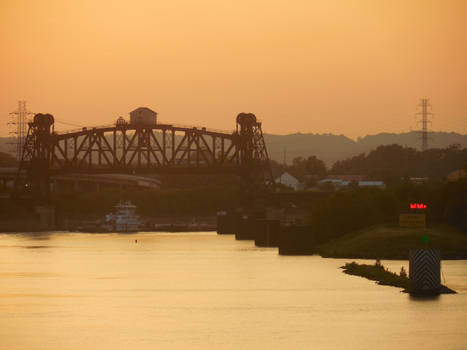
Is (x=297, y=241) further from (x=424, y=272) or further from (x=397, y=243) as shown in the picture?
(x=424, y=272)

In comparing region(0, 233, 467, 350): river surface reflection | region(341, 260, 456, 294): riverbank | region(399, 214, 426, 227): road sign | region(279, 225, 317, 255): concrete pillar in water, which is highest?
region(399, 214, 426, 227): road sign

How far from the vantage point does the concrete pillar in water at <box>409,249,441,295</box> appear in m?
54.9

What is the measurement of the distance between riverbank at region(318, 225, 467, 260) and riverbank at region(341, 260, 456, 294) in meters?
12.1

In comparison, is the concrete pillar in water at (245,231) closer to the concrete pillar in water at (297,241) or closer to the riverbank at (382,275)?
the concrete pillar in water at (297,241)

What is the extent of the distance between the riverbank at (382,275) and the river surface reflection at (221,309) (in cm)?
85

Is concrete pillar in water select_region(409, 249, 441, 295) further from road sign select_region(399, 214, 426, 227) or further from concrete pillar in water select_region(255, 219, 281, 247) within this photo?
concrete pillar in water select_region(255, 219, 281, 247)

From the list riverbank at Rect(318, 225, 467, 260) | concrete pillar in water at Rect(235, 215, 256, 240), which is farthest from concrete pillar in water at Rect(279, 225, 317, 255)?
concrete pillar in water at Rect(235, 215, 256, 240)

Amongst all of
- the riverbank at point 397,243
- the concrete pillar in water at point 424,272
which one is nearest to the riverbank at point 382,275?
the concrete pillar in water at point 424,272

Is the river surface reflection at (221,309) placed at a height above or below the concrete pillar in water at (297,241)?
below

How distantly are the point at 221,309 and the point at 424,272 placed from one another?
1085cm

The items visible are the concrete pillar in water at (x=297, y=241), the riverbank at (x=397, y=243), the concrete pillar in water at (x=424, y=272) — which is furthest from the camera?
the concrete pillar in water at (x=297, y=241)

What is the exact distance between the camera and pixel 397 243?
9981 centimetres

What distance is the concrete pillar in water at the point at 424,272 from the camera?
2160 inches

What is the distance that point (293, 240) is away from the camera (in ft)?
377
